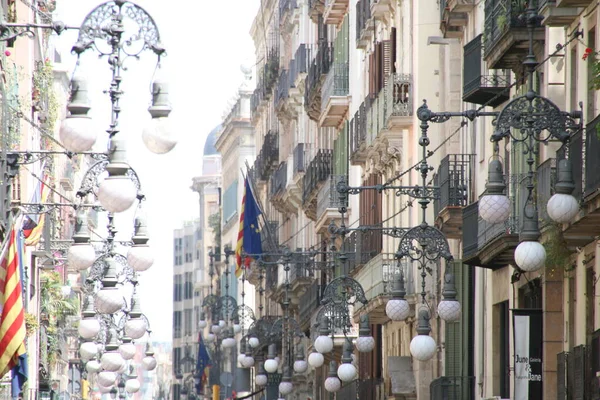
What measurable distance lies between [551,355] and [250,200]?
1261 inches

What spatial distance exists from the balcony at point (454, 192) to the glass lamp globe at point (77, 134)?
15.9 meters

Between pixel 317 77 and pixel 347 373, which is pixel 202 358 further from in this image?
pixel 347 373

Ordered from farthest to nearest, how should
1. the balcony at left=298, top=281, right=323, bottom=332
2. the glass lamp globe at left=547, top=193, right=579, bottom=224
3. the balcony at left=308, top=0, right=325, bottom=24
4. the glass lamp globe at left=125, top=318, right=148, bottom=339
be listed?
the balcony at left=308, top=0, right=325, bottom=24
the balcony at left=298, top=281, right=323, bottom=332
the glass lamp globe at left=125, top=318, right=148, bottom=339
the glass lamp globe at left=547, top=193, right=579, bottom=224

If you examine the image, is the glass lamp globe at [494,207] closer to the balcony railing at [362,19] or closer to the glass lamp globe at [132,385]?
the balcony railing at [362,19]

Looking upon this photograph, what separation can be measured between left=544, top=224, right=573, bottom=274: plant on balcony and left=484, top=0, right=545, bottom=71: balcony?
10.9 ft

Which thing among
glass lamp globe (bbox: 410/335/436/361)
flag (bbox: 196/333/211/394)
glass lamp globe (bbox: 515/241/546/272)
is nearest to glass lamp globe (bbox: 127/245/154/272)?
glass lamp globe (bbox: 410/335/436/361)

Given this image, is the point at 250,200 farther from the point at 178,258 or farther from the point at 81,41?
the point at 178,258

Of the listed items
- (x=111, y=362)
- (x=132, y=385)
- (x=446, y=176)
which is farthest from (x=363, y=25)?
(x=132, y=385)

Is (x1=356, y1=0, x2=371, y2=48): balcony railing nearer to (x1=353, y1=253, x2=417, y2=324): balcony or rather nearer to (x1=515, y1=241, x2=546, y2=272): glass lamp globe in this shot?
(x1=353, y1=253, x2=417, y2=324): balcony

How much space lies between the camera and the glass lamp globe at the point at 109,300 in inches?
1253

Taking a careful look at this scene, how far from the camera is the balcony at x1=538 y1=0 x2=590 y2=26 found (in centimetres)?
2727

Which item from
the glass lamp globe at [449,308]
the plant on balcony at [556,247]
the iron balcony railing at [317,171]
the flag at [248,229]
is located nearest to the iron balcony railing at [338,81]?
the iron balcony railing at [317,171]

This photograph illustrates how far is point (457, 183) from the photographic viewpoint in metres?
37.6

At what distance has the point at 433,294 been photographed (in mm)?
42812
